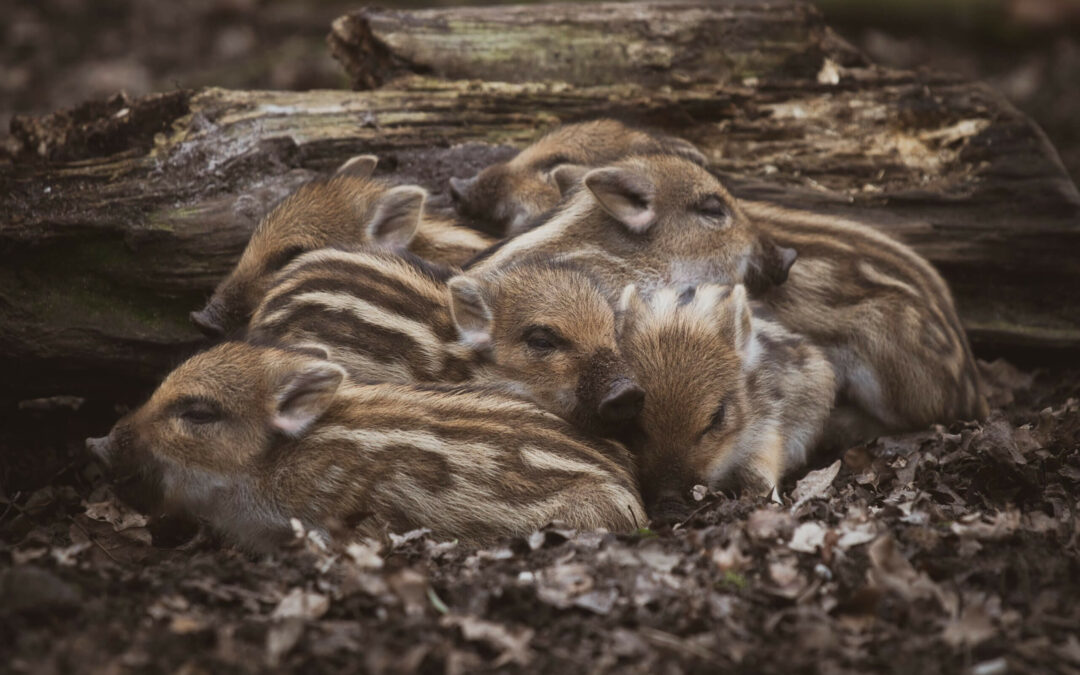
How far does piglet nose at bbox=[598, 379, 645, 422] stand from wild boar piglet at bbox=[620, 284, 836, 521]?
0.39 feet

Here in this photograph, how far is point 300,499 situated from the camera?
4.49m

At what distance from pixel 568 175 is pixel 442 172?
2.83ft

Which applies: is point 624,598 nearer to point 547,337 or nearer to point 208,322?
point 547,337

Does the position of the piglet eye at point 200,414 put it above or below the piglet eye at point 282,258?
below

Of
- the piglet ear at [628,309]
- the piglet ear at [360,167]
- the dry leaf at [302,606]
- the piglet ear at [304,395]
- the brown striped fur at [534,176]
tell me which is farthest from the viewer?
the brown striped fur at [534,176]

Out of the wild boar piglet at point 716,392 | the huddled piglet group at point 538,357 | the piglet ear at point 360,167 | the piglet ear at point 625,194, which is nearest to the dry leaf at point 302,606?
the huddled piglet group at point 538,357

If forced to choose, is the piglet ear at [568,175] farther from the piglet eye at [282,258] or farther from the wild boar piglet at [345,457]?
the wild boar piglet at [345,457]

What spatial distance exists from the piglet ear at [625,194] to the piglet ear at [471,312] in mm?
948

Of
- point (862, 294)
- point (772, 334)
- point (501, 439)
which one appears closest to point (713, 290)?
point (772, 334)

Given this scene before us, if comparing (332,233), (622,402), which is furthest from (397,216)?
(622,402)

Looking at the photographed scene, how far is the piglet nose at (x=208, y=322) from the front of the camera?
5277 mm

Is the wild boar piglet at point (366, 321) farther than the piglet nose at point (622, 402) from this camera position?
Yes

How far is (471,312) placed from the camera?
507 cm

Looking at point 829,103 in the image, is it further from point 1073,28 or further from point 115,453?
point 1073,28
